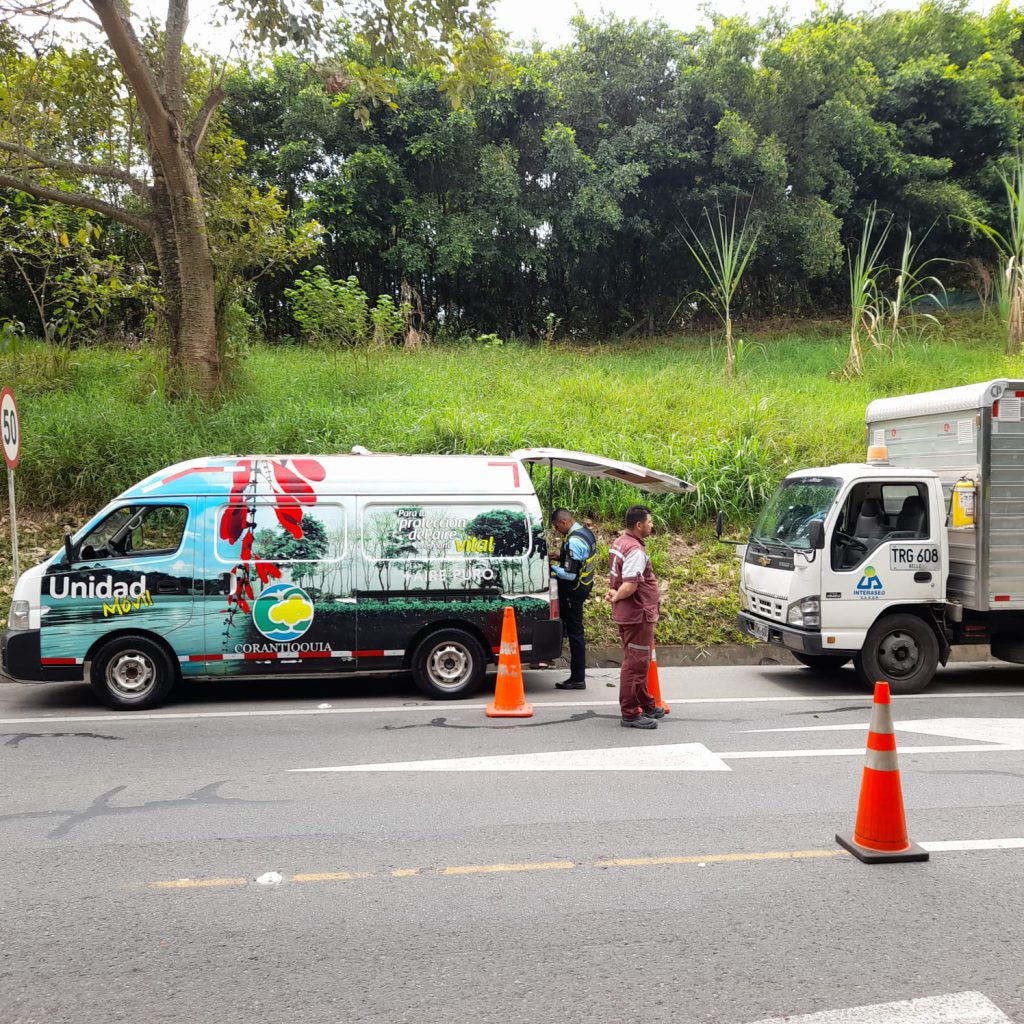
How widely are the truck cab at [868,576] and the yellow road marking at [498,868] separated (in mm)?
4989

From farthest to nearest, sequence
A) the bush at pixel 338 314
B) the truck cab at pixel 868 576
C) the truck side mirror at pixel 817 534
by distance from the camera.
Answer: the bush at pixel 338 314
the truck cab at pixel 868 576
the truck side mirror at pixel 817 534

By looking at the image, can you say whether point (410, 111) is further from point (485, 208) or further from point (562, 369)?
point (562, 369)

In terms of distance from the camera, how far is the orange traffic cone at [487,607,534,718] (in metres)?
7.62

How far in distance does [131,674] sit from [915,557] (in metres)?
7.60

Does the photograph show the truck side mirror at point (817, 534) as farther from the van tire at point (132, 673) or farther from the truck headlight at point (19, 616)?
the truck headlight at point (19, 616)

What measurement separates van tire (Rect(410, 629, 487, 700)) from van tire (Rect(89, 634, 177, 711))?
89.0 inches

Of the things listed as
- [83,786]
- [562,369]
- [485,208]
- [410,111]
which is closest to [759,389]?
[562,369]

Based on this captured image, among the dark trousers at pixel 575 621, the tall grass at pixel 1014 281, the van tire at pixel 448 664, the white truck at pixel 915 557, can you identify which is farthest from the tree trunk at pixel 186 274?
the tall grass at pixel 1014 281

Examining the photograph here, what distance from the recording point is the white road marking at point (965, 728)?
274 inches

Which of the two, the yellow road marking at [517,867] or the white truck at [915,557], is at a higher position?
the white truck at [915,557]

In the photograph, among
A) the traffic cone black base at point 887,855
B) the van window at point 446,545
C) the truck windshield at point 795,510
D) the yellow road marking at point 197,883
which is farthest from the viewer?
the truck windshield at point 795,510

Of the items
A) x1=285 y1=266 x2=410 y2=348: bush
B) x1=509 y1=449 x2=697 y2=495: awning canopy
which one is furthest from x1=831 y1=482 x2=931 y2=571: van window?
x1=285 y1=266 x2=410 y2=348: bush

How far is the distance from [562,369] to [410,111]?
884cm

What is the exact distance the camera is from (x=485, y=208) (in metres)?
22.9
